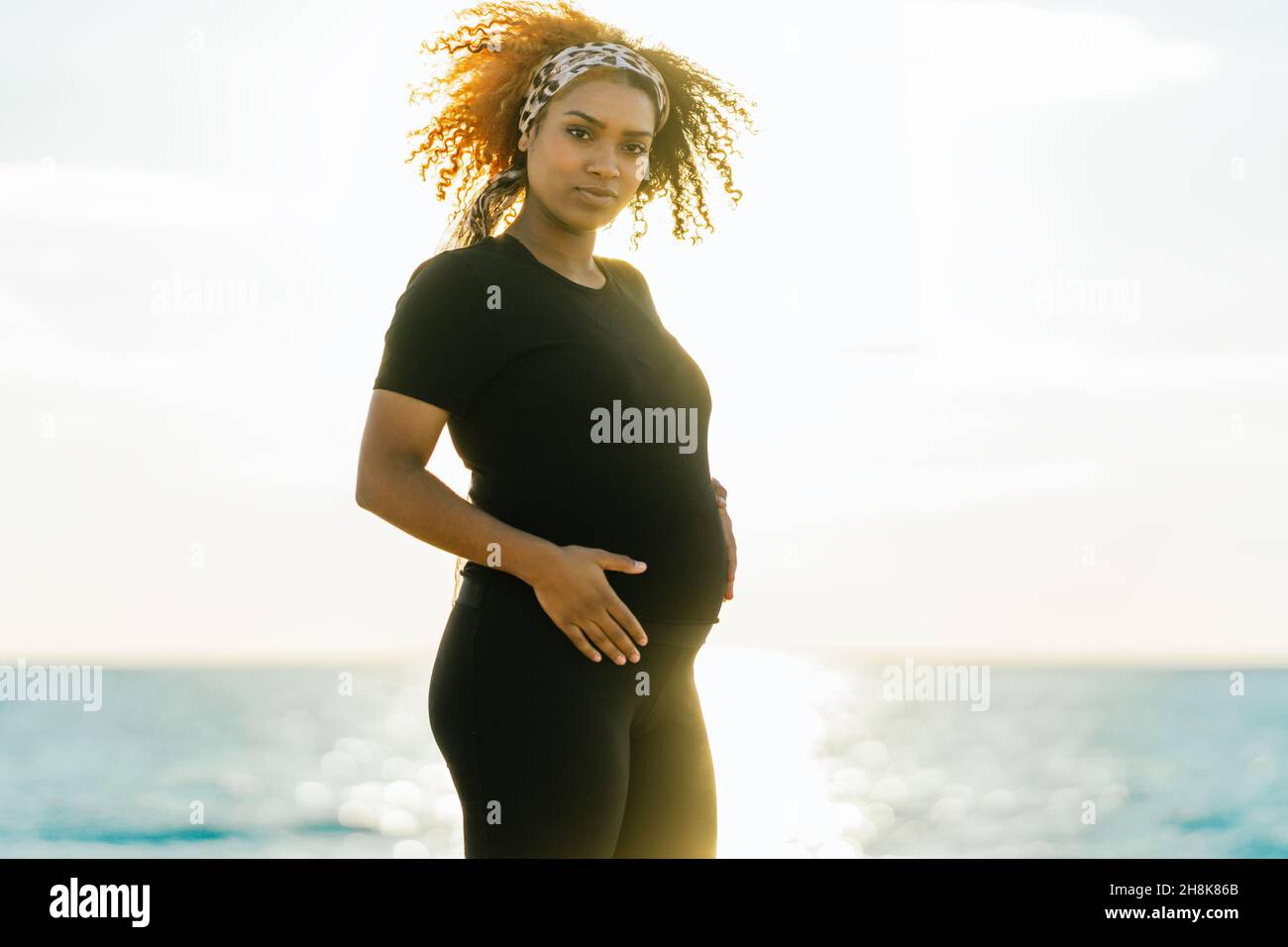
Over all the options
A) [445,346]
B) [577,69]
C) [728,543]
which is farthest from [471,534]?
[577,69]

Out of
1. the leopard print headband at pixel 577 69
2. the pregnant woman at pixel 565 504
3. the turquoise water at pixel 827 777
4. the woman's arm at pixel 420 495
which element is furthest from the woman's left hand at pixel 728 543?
the turquoise water at pixel 827 777

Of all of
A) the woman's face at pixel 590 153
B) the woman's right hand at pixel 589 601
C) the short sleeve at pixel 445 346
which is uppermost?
the woman's face at pixel 590 153

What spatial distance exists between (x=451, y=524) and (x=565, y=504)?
0.61 feet

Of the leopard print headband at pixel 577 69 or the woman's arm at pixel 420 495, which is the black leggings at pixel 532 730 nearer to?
the woman's arm at pixel 420 495

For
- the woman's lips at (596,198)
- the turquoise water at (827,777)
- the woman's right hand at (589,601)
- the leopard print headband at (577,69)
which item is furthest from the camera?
the turquoise water at (827,777)

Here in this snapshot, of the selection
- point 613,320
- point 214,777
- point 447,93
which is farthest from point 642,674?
point 214,777

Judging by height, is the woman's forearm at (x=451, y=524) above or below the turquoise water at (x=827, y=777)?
above

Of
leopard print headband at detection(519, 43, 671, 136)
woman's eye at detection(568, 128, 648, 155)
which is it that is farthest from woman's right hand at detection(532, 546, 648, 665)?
leopard print headband at detection(519, 43, 671, 136)

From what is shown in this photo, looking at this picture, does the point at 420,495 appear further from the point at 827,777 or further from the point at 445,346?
the point at 827,777

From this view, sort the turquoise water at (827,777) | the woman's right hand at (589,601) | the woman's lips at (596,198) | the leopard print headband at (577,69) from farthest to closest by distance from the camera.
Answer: the turquoise water at (827,777) → the leopard print headband at (577,69) → the woman's lips at (596,198) → the woman's right hand at (589,601)

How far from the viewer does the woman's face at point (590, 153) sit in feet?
6.77

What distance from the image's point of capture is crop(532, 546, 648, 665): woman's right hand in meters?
1.78

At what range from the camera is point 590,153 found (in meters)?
2.07

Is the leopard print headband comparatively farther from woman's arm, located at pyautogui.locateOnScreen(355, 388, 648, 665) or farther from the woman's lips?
woman's arm, located at pyautogui.locateOnScreen(355, 388, 648, 665)
